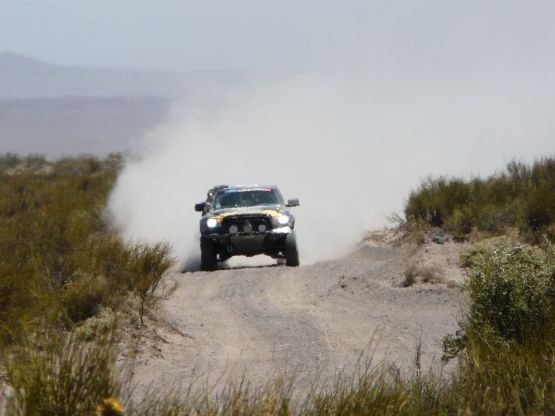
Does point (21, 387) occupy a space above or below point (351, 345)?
above

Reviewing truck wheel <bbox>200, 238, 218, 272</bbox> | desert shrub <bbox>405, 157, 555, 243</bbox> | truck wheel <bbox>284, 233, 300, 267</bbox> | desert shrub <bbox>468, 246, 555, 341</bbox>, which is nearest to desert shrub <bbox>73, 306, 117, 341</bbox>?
desert shrub <bbox>468, 246, 555, 341</bbox>

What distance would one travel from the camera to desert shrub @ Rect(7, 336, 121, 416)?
161 inches

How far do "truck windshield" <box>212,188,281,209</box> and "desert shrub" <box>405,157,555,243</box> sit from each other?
10.1 ft

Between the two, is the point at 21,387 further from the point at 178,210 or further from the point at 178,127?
the point at 178,127

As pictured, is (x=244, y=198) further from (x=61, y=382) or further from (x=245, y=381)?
(x=61, y=382)

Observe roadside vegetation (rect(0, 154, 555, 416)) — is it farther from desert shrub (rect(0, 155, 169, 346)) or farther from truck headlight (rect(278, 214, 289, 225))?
truck headlight (rect(278, 214, 289, 225))

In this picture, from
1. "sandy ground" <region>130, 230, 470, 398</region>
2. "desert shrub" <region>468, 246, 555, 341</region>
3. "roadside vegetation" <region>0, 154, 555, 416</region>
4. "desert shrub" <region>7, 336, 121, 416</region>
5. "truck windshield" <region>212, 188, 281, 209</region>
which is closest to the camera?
"desert shrub" <region>7, 336, 121, 416</region>

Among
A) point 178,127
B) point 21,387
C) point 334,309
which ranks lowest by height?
point 334,309

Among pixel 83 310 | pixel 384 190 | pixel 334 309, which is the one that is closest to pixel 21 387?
pixel 83 310

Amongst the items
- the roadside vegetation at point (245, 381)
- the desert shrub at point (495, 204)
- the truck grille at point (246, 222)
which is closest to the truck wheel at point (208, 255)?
the truck grille at point (246, 222)

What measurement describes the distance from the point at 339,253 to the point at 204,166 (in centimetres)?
1631

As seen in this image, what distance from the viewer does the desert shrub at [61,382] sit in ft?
13.4

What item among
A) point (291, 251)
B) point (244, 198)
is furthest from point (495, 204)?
point (244, 198)

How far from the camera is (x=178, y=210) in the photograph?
27.7 m
